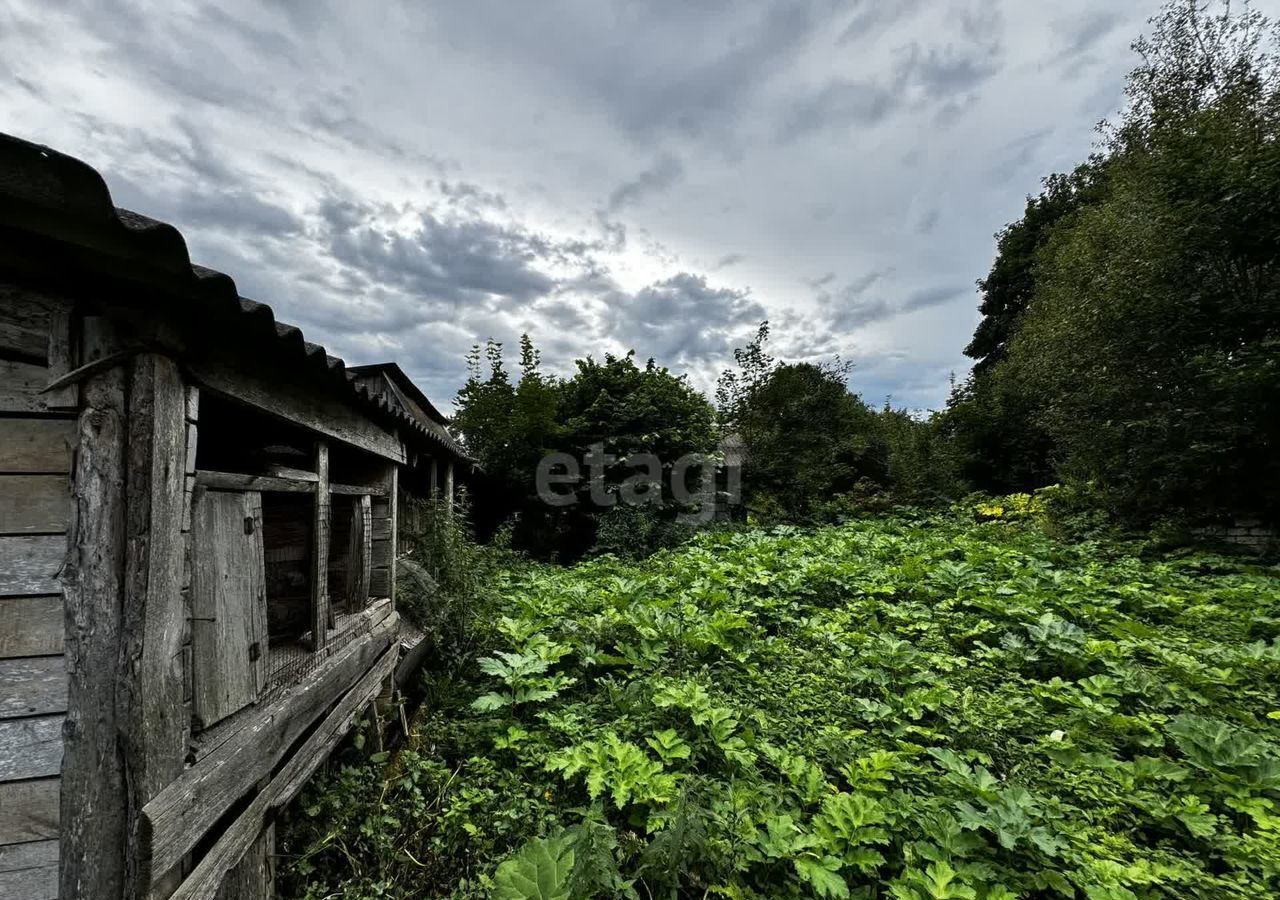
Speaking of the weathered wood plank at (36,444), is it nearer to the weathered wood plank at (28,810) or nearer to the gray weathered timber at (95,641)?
the gray weathered timber at (95,641)

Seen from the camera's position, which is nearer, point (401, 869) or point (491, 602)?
point (401, 869)

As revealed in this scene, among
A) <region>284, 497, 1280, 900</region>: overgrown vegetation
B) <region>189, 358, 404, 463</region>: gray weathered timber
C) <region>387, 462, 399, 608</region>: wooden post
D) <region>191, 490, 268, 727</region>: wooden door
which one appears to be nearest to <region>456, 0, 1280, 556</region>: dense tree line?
<region>284, 497, 1280, 900</region>: overgrown vegetation

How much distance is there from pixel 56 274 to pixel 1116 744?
18.7 ft

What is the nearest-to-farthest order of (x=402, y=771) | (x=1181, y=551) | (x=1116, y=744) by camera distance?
(x=1116, y=744), (x=402, y=771), (x=1181, y=551)

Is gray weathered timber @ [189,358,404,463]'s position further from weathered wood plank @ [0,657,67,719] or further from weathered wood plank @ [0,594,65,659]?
weathered wood plank @ [0,657,67,719]

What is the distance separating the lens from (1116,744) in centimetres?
318

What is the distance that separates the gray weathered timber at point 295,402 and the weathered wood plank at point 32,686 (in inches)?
41.1

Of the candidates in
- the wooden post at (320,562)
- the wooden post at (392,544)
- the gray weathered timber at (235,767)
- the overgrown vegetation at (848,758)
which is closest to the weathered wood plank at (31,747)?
the gray weathered timber at (235,767)

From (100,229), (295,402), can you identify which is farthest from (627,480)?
(100,229)

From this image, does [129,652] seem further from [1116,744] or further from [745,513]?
[745,513]

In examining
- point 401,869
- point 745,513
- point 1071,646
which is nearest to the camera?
point 401,869

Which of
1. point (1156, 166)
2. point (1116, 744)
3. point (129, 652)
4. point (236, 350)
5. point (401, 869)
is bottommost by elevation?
point (401, 869)

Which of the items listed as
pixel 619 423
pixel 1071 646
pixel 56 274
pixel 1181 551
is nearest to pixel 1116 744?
pixel 1071 646

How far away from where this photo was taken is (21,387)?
1646mm
